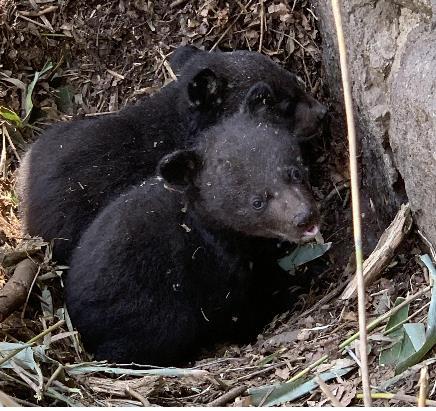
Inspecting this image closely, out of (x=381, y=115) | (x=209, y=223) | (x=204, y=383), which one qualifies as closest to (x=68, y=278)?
(x=209, y=223)

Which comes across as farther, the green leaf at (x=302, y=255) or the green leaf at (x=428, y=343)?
the green leaf at (x=302, y=255)

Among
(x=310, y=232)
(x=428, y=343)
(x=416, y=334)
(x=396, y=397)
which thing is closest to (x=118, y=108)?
(x=310, y=232)

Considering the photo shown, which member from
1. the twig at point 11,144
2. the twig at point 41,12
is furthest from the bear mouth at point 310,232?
the twig at point 41,12

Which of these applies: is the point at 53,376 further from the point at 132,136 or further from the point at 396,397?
the point at 132,136

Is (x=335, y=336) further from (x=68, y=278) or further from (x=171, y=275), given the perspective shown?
(x=68, y=278)

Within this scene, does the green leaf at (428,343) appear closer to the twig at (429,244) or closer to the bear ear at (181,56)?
the twig at (429,244)

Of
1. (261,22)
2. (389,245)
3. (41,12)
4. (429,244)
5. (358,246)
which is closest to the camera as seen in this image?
(358,246)

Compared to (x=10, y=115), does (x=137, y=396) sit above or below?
below

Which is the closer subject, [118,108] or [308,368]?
[308,368]
